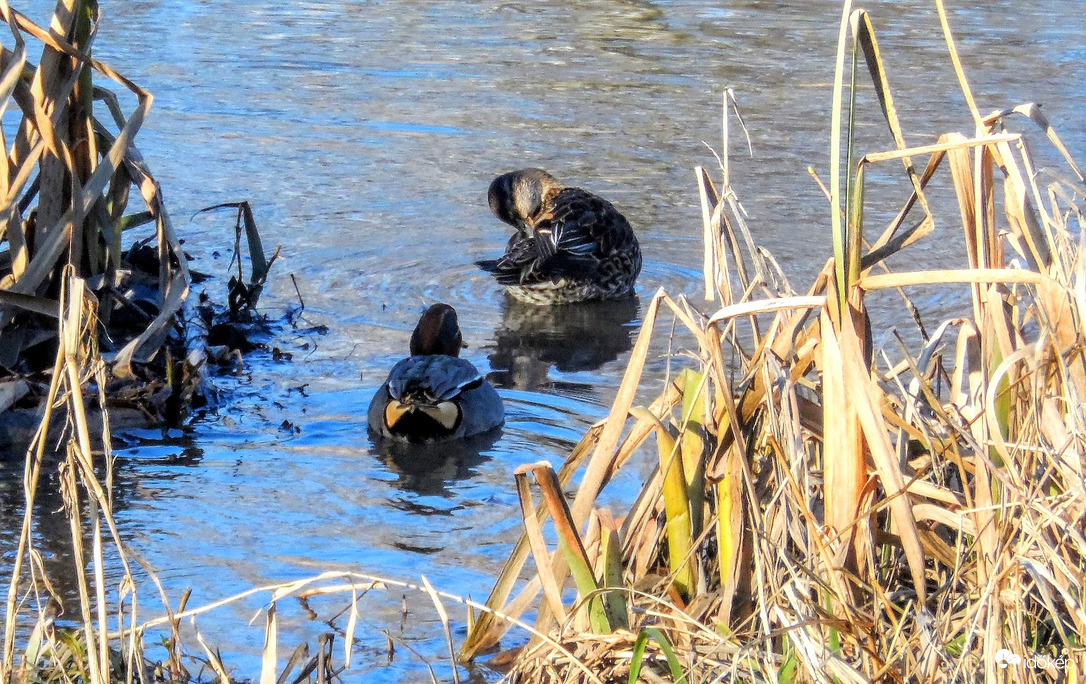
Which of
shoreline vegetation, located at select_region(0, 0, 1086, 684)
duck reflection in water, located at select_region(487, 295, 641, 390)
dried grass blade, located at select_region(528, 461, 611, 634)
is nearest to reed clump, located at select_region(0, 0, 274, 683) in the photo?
duck reflection in water, located at select_region(487, 295, 641, 390)

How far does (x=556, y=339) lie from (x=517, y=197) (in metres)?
1.30

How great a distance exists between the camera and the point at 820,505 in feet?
12.2

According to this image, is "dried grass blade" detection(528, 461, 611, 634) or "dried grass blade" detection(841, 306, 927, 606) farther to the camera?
"dried grass blade" detection(528, 461, 611, 634)

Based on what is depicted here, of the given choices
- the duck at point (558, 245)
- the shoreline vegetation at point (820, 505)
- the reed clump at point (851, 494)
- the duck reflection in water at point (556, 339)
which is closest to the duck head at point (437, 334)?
the duck reflection in water at point (556, 339)

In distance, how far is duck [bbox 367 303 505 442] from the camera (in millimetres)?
5738

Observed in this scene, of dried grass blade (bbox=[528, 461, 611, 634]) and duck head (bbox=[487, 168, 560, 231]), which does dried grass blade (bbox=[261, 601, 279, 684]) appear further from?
duck head (bbox=[487, 168, 560, 231])

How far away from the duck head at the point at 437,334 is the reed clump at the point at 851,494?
2.98 metres

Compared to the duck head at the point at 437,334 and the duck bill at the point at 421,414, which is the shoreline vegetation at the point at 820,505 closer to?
the duck bill at the point at 421,414

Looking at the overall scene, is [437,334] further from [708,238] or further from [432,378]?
[708,238]

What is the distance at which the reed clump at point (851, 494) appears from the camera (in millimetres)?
3049

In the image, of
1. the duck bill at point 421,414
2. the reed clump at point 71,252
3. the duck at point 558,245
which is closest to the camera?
the reed clump at point 71,252

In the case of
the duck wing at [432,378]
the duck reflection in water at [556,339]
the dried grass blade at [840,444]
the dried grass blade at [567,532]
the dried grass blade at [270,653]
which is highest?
the dried grass blade at [840,444]

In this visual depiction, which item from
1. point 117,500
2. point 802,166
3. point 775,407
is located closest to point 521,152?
point 802,166

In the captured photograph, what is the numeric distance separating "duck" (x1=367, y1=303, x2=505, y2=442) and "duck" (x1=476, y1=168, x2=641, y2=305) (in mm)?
1788
